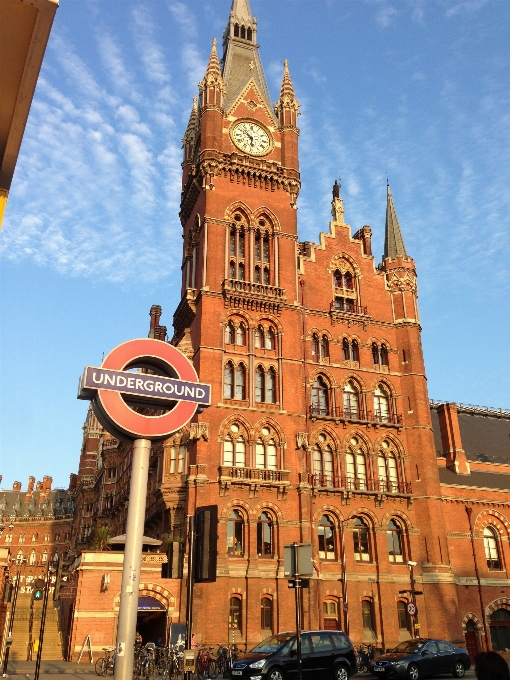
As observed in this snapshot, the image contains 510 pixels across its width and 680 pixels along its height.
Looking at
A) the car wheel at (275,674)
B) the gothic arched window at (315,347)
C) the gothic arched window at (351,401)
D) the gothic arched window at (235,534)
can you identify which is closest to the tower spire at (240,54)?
the gothic arched window at (315,347)

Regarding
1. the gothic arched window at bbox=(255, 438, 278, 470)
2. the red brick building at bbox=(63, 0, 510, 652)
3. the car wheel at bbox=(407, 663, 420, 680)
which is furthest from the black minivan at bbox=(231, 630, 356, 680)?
the gothic arched window at bbox=(255, 438, 278, 470)

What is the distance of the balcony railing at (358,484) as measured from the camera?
144ft

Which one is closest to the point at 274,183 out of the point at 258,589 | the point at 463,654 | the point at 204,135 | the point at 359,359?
the point at 204,135

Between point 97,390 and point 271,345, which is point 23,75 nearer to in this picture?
point 97,390

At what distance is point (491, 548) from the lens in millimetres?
47875

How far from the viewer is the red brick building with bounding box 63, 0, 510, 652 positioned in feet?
132

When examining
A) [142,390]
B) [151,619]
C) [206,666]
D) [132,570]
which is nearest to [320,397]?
[151,619]

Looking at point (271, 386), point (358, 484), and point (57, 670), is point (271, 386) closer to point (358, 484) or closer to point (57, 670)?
point (358, 484)

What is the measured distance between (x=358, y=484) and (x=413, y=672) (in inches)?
739

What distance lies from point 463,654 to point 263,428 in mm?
18644

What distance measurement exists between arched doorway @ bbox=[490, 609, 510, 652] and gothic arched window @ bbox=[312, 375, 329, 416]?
18.1m

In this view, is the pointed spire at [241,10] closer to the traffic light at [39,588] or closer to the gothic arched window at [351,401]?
the gothic arched window at [351,401]

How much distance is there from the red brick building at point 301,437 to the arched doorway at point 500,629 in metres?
0.10

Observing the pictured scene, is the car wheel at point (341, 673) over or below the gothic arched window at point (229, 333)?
below
